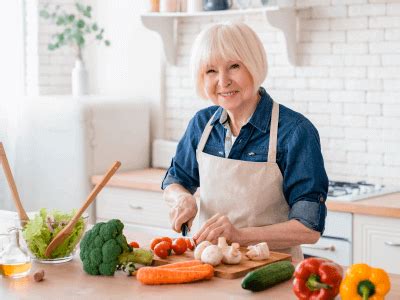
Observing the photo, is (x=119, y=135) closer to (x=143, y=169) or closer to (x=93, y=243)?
(x=143, y=169)

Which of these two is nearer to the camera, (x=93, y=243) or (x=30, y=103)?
(x=93, y=243)

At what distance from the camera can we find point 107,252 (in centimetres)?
281

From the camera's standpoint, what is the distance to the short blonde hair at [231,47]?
3283mm

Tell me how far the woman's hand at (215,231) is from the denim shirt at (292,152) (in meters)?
0.32

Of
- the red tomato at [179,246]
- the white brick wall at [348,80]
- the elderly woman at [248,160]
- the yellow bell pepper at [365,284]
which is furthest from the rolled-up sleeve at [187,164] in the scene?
the white brick wall at [348,80]

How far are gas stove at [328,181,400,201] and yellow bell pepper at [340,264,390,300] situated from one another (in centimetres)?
221

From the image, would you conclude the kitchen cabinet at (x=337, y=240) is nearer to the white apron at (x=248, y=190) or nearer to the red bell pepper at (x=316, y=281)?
the white apron at (x=248, y=190)

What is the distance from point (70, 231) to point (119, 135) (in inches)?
119

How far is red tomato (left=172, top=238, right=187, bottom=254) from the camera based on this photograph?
3037 mm

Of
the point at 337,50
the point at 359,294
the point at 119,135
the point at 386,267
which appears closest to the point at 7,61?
the point at 119,135

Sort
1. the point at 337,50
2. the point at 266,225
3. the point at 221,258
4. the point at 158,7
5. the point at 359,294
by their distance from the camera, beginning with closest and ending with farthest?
Answer: the point at 359,294 < the point at 221,258 < the point at 266,225 < the point at 337,50 < the point at 158,7

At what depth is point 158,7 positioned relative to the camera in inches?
230

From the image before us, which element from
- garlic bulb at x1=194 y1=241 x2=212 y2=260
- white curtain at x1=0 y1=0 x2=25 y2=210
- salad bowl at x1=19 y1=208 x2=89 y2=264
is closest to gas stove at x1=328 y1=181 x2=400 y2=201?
garlic bulb at x1=194 y1=241 x2=212 y2=260

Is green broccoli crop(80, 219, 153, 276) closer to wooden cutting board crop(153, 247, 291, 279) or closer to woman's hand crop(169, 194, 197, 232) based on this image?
wooden cutting board crop(153, 247, 291, 279)
